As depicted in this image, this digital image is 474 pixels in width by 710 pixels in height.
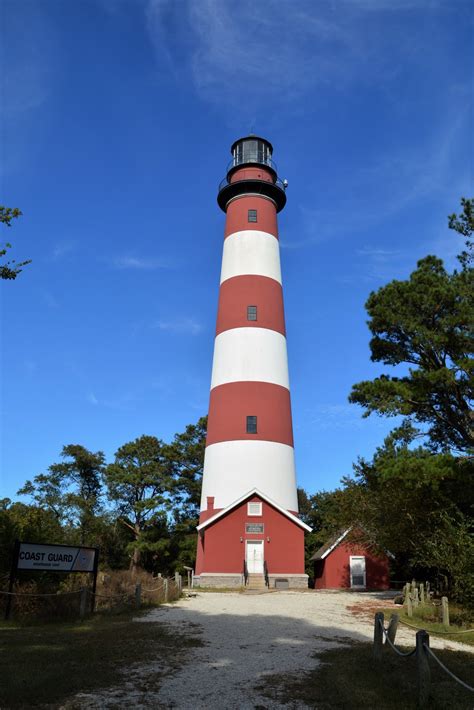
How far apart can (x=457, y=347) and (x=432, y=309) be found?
140cm

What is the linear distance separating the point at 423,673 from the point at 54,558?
33.4 feet

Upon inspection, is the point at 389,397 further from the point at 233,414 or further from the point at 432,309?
the point at 233,414

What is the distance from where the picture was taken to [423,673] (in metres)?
6.97

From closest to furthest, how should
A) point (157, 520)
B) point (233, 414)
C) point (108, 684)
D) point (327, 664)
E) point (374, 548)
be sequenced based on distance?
point (108, 684), point (327, 664), point (374, 548), point (233, 414), point (157, 520)

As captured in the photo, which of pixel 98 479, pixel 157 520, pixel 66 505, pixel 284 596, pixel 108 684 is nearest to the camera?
pixel 108 684

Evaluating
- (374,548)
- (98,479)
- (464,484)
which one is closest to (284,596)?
(374,548)

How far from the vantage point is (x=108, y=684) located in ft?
24.9

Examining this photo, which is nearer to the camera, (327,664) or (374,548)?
(327,664)

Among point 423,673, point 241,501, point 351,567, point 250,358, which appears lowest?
point 423,673

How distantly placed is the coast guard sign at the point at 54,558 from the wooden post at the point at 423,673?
9.84 m

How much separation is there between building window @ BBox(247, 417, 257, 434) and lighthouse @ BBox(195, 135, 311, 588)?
5cm

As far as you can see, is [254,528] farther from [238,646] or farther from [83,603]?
[238,646]

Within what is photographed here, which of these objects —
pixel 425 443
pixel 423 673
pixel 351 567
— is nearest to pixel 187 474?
Result: pixel 351 567

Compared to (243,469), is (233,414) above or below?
above
